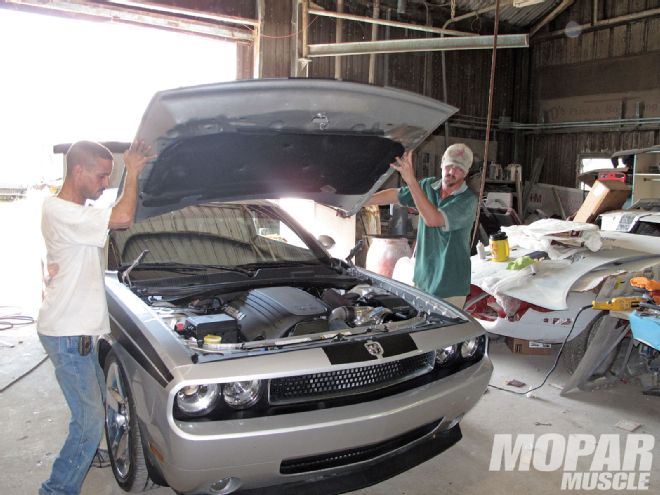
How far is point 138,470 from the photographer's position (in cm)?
238

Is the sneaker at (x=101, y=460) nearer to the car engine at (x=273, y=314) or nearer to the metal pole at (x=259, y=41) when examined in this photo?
the car engine at (x=273, y=314)

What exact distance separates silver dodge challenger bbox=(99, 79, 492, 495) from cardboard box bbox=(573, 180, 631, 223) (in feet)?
13.4

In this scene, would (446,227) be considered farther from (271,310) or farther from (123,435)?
(123,435)

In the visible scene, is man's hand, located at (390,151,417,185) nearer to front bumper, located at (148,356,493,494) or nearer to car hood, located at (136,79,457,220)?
car hood, located at (136,79,457,220)

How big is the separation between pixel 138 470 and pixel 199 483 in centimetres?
59

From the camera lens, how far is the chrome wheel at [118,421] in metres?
2.49

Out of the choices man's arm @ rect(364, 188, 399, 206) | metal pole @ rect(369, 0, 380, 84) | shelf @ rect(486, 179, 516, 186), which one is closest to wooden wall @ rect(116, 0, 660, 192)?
metal pole @ rect(369, 0, 380, 84)

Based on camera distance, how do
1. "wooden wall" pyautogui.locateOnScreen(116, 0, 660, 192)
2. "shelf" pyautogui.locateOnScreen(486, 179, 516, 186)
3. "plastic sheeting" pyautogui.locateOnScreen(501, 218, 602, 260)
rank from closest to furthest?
"plastic sheeting" pyautogui.locateOnScreen(501, 218, 602, 260) < "wooden wall" pyautogui.locateOnScreen(116, 0, 660, 192) < "shelf" pyautogui.locateOnScreen(486, 179, 516, 186)

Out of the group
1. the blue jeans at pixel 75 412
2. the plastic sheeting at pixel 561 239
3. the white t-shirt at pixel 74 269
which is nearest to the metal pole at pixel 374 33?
the plastic sheeting at pixel 561 239

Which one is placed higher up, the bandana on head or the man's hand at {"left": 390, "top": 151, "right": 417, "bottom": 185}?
the bandana on head

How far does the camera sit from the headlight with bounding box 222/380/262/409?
6.75 ft

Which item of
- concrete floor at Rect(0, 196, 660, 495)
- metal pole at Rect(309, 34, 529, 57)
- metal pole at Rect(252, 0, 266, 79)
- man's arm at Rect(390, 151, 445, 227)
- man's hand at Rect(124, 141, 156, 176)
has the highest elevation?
metal pole at Rect(252, 0, 266, 79)

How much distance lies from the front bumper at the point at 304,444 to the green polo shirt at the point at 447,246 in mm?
1107

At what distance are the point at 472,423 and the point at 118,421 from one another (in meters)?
2.06
